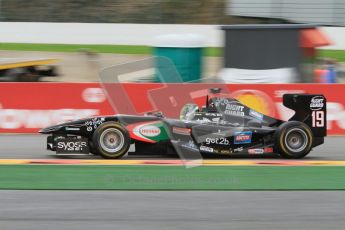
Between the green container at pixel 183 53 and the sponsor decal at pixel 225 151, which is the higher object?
the green container at pixel 183 53

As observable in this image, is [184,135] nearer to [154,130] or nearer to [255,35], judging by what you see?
[154,130]

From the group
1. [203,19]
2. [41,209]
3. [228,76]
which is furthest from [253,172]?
[203,19]

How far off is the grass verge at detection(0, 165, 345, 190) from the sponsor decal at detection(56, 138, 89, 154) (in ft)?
2.26

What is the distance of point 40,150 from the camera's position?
11367 millimetres

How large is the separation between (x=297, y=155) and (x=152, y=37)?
15.6m

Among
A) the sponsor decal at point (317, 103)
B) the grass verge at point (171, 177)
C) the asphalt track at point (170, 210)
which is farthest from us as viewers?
the sponsor decal at point (317, 103)

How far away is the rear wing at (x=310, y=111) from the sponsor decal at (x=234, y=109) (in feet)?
2.62

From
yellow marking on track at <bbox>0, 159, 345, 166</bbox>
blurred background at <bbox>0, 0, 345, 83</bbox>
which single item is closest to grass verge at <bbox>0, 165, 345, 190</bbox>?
yellow marking on track at <bbox>0, 159, 345, 166</bbox>

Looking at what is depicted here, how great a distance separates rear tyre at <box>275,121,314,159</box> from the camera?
10.2 meters

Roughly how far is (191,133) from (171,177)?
5.30 ft

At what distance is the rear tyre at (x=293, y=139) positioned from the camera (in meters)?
10.2

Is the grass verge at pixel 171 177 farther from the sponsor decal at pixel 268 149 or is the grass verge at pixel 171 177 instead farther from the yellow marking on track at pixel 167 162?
the sponsor decal at pixel 268 149

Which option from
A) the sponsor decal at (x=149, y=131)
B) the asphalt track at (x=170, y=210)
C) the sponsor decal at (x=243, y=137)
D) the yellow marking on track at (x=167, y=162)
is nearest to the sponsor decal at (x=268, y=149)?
the yellow marking on track at (x=167, y=162)

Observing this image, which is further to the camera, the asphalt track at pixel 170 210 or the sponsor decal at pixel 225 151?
the sponsor decal at pixel 225 151
